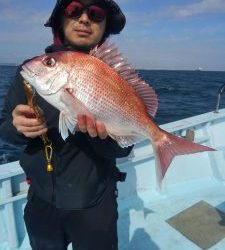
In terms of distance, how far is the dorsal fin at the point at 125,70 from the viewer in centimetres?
186

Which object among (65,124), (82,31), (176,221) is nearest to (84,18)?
(82,31)

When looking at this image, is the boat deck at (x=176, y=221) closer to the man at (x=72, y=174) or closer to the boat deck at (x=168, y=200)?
the boat deck at (x=168, y=200)

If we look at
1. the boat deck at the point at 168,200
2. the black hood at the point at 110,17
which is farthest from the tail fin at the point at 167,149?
the boat deck at the point at 168,200

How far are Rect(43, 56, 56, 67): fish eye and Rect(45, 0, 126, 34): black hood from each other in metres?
0.72

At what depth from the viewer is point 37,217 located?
2.29 meters

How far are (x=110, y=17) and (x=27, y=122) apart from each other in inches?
48.4

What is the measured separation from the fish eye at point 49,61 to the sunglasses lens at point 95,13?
653 millimetres

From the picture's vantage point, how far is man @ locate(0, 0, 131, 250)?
2129 mm

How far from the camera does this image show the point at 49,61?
1.82 metres

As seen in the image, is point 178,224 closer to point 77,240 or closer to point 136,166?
point 136,166

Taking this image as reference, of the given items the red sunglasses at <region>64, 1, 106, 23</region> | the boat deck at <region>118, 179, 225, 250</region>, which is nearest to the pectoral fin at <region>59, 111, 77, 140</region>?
Answer: the red sunglasses at <region>64, 1, 106, 23</region>

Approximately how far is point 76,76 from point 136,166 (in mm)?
2718

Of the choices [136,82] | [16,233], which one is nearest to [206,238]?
[16,233]

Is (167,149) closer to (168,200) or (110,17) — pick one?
(110,17)
